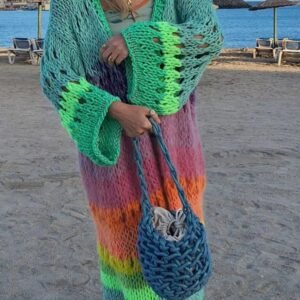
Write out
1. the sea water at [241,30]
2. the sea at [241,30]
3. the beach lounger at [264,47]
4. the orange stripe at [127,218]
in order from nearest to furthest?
the orange stripe at [127,218], the beach lounger at [264,47], the sea at [241,30], the sea water at [241,30]

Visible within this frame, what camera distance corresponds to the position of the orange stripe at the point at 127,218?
1.95m

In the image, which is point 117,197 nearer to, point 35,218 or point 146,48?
point 146,48

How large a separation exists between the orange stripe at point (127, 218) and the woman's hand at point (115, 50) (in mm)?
409

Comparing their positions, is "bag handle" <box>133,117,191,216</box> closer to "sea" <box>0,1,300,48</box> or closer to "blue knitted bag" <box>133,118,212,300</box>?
"blue knitted bag" <box>133,118,212,300</box>

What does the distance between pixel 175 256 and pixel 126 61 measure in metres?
0.57

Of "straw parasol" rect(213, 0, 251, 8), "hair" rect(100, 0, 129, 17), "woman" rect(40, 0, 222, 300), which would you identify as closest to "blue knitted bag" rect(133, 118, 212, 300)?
"woman" rect(40, 0, 222, 300)

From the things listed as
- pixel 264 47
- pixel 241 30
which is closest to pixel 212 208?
pixel 264 47

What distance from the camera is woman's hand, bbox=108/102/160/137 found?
69.8 inches

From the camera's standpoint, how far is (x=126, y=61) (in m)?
1.85

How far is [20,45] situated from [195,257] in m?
18.0

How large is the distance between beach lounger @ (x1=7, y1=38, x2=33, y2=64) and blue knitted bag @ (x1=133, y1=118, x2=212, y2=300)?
17165 millimetres

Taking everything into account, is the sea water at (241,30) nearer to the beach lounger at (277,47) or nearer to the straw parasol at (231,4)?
the straw parasol at (231,4)

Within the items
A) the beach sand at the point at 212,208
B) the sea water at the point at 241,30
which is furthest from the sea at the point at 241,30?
the beach sand at the point at 212,208

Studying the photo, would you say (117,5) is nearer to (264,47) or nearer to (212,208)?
(212,208)
